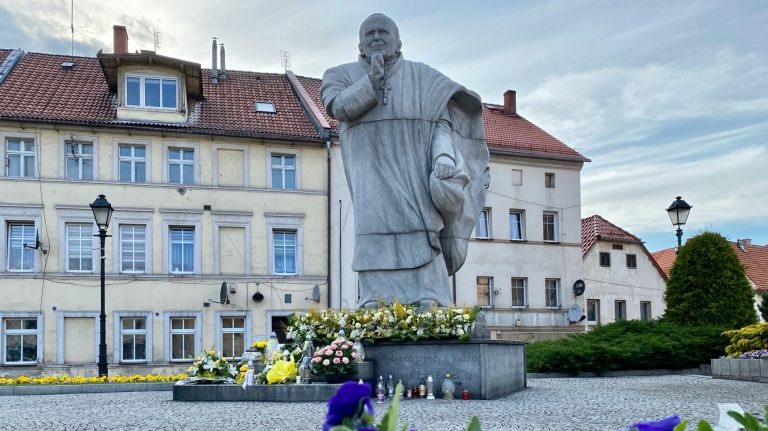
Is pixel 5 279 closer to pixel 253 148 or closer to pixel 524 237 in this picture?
pixel 253 148

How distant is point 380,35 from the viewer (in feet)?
38.0

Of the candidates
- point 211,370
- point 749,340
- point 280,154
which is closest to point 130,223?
point 280,154

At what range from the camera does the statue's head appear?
11562mm

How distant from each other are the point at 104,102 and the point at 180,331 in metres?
9.21

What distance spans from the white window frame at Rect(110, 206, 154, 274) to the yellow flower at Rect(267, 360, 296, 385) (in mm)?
24810

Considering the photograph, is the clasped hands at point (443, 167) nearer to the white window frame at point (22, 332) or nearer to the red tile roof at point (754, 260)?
the white window frame at point (22, 332)

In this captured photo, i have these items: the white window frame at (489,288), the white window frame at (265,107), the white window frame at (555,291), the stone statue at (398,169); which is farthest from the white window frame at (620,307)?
the stone statue at (398,169)

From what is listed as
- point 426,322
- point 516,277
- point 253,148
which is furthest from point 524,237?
point 426,322

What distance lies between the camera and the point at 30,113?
3331cm

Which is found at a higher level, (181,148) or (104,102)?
(104,102)

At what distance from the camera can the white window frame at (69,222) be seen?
109 ft

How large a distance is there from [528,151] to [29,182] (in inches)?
863

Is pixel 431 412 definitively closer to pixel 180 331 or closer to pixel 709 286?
pixel 709 286

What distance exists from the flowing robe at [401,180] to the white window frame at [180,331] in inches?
921
